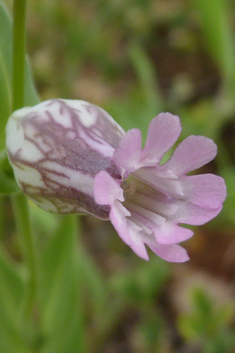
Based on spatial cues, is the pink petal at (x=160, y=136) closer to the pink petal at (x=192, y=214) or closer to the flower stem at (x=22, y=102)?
the pink petal at (x=192, y=214)

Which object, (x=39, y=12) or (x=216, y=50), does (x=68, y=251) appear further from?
(x=39, y=12)

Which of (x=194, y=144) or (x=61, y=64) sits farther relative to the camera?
(x=61, y=64)

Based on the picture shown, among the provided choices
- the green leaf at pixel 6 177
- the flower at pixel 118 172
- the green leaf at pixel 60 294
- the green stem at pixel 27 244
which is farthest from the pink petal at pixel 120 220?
the green leaf at pixel 60 294

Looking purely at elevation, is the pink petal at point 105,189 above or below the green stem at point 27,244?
above

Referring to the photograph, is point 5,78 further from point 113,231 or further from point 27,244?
point 113,231

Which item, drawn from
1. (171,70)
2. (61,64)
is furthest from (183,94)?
(61,64)

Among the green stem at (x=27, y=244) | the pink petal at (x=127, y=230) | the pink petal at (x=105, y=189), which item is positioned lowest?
the green stem at (x=27, y=244)

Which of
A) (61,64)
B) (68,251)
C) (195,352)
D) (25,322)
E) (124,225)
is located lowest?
(195,352)

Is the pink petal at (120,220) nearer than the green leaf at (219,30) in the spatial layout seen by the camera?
Yes

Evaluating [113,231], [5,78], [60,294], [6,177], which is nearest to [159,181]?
[6,177]

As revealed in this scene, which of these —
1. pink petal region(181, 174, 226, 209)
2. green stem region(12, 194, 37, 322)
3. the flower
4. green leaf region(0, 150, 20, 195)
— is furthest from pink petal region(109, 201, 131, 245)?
green stem region(12, 194, 37, 322)
